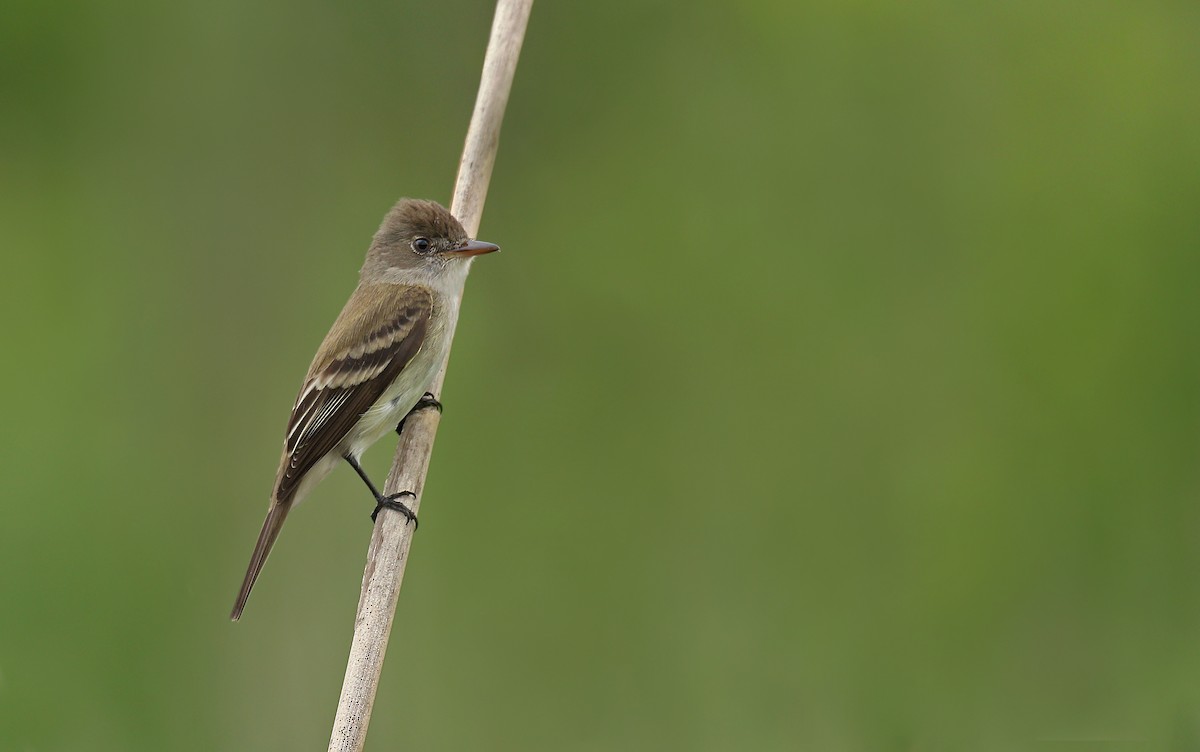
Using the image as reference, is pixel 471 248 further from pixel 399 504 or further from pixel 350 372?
pixel 399 504

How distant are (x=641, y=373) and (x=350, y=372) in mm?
2698

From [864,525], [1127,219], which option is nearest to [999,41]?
[1127,219]

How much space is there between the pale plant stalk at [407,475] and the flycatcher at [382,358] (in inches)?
4.3

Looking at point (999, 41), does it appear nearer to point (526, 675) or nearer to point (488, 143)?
point (488, 143)

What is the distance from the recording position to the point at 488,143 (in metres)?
4.79

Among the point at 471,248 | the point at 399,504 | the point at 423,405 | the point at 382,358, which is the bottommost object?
the point at 399,504

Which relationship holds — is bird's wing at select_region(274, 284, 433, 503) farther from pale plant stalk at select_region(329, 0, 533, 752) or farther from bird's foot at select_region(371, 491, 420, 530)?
bird's foot at select_region(371, 491, 420, 530)

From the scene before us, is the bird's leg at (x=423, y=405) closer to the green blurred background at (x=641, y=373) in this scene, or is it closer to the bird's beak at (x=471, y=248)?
the bird's beak at (x=471, y=248)

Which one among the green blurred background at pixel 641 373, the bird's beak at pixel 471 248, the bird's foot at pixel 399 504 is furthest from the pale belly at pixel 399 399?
the green blurred background at pixel 641 373

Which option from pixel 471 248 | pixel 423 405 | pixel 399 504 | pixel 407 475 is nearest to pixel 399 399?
pixel 423 405

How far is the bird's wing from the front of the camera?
4.92 metres

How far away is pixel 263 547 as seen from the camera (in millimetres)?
4621

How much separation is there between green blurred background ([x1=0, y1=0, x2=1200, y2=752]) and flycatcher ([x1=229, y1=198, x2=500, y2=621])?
6.57 feet

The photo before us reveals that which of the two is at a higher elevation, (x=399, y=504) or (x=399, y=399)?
(x=399, y=399)
